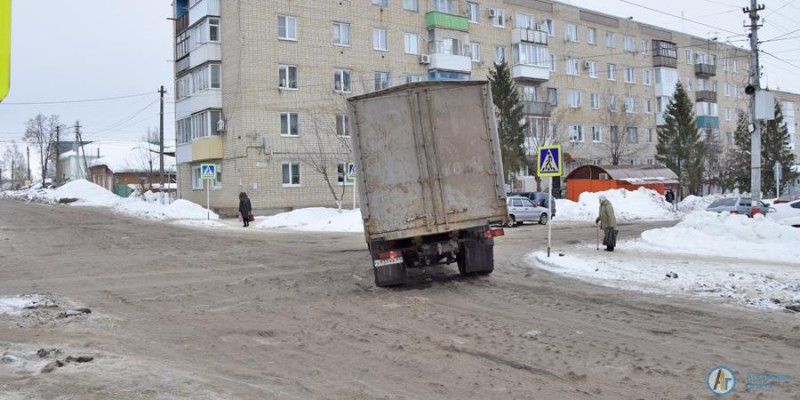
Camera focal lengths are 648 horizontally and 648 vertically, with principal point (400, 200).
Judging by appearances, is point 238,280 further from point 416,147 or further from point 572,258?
point 572,258

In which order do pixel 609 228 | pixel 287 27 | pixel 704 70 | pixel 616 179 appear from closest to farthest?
pixel 609 228, pixel 287 27, pixel 616 179, pixel 704 70

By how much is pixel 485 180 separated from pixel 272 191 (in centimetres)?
2806

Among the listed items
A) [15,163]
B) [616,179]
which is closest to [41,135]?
[15,163]

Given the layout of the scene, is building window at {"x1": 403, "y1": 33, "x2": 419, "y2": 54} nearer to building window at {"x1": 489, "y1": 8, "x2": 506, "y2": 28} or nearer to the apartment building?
the apartment building

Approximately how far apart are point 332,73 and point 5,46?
37.0 m

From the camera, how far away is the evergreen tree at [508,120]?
150 feet

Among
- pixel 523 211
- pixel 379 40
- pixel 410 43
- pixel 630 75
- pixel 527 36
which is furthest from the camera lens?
pixel 630 75

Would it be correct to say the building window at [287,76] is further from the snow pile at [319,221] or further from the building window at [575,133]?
the building window at [575,133]

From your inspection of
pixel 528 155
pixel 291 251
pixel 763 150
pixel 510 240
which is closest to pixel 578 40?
pixel 528 155

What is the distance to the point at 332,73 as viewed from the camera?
40719 millimetres

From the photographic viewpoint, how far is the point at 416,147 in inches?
456

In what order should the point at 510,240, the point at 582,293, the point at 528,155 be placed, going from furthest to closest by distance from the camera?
→ the point at 528,155
the point at 510,240
the point at 582,293

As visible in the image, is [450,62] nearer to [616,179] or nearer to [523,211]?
[616,179]

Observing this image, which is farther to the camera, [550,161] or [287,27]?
[287,27]
